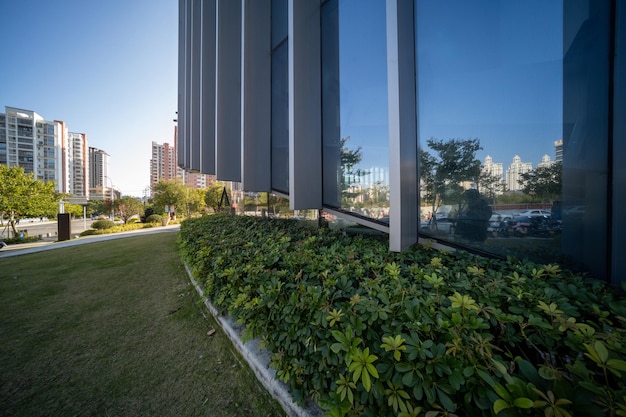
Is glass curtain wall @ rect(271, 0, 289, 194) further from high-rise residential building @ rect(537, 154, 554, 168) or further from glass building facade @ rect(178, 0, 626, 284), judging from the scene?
high-rise residential building @ rect(537, 154, 554, 168)

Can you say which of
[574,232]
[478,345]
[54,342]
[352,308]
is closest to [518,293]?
[478,345]

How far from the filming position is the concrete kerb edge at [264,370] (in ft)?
6.70

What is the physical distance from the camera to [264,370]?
2.51 meters

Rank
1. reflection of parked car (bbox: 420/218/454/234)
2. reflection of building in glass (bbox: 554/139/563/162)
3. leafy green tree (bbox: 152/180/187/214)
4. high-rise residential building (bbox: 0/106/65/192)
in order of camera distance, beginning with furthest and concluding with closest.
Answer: high-rise residential building (bbox: 0/106/65/192) < leafy green tree (bbox: 152/180/187/214) < reflection of parked car (bbox: 420/218/454/234) < reflection of building in glass (bbox: 554/139/563/162)

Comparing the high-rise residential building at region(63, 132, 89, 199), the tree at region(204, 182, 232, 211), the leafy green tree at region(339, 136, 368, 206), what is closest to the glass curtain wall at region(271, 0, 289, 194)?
the leafy green tree at region(339, 136, 368, 206)

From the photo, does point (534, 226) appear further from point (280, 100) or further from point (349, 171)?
point (280, 100)

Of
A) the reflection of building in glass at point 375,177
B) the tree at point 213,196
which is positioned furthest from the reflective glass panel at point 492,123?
the tree at point 213,196

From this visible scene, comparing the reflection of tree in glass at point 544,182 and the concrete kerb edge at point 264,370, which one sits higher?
the reflection of tree in glass at point 544,182

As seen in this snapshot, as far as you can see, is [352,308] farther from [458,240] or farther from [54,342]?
[54,342]

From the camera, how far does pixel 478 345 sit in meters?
1.29

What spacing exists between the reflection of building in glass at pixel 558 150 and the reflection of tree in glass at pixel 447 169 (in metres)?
0.76

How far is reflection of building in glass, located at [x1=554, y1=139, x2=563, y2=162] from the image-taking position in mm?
2842

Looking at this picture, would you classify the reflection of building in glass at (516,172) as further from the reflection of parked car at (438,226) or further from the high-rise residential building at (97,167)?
the high-rise residential building at (97,167)

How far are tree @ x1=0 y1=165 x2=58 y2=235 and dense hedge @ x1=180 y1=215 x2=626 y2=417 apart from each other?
35224mm
